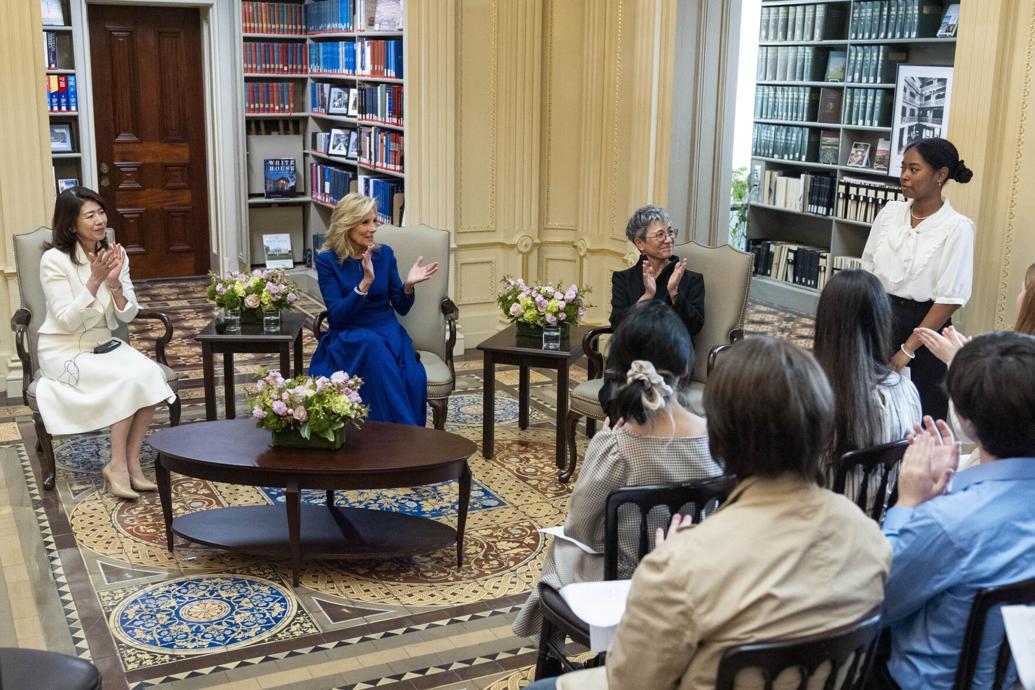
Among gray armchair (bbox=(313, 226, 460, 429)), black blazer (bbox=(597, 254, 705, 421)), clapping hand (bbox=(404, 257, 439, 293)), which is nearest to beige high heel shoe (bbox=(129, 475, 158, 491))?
gray armchair (bbox=(313, 226, 460, 429))

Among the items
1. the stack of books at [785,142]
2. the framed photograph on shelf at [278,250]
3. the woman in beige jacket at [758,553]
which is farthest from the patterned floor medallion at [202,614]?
the stack of books at [785,142]

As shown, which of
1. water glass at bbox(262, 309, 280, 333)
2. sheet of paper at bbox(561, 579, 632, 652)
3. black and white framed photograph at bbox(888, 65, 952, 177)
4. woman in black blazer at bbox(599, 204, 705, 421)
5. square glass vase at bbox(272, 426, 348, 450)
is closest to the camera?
sheet of paper at bbox(561, 579, 632, 652)

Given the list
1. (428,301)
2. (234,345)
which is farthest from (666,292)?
(234,345)

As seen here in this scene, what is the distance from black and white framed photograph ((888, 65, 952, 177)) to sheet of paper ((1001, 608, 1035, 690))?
6878 millimetres

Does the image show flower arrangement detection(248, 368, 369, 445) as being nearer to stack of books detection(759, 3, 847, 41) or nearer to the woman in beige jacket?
the woman in beige jacket

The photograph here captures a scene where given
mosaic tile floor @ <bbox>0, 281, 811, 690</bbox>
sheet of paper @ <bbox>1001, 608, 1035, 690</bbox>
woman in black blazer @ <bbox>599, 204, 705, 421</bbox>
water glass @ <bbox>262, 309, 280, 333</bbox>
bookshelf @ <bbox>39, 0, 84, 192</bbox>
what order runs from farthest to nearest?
bookshelf @ <bbox>39, 0, 84, 192</bbox> → water glass @ <bbox>262, 309, 280, 333</bbox> → woman in black blazer @ <bbox>599, 204, 705, 421</bbox> → mosaic tile floor @ <bbox>0, 281, 811, 690</bbox> → sheet of paper @ <bbox>1001, 608, 1035, 690</bbox>

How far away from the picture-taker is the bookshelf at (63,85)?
30.2 feet

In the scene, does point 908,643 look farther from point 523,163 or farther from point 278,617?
point 523,163

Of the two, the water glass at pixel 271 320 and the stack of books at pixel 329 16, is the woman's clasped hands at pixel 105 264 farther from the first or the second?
the stack of books at pixel 329 16

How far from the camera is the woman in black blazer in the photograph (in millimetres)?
5367

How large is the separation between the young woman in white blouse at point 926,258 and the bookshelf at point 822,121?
3.95 meters

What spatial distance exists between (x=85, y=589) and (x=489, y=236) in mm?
4444

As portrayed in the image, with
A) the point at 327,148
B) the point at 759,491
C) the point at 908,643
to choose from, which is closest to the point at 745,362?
the point at 759,491

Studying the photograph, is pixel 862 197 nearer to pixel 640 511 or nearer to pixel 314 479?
pixel 314 479
